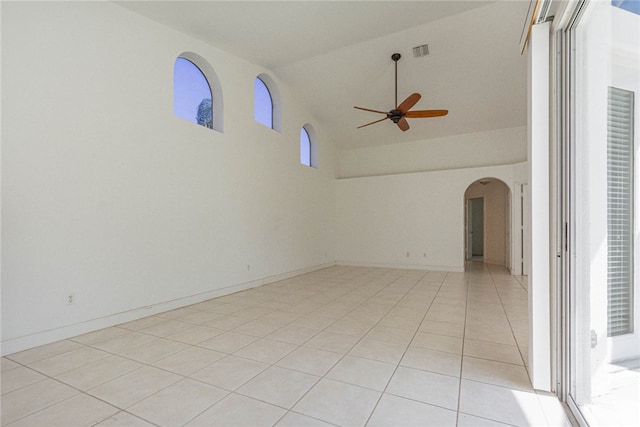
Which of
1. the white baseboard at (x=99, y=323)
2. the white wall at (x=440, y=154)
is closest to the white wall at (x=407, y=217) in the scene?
the white wall at (x=440, y=154)

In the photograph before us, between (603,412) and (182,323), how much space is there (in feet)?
10.9

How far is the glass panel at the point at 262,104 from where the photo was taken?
5.30m

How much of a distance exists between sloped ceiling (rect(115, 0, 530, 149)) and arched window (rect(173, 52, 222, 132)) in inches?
15.4

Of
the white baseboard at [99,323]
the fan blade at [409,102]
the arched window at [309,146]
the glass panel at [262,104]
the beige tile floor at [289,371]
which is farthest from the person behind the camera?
the arched window at [309,146]

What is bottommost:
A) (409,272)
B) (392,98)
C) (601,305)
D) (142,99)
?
(409,272)

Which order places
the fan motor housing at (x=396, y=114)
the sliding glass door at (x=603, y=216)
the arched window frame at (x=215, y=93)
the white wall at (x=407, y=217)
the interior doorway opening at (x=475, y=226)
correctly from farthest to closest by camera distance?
the interior doorway opening at (x=475, y=226) < the white wall at (x=407, y=217) < the fan motor housing at (x=396, y=114) < the arched window frame at (x=215, y=93) < the sliding glass door at (x=603, y=216)

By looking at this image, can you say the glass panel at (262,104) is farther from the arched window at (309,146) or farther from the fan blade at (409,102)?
the fan blade at (409,102)

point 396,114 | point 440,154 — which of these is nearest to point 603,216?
point 396,114

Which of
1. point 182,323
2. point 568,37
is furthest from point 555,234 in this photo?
point 182,323

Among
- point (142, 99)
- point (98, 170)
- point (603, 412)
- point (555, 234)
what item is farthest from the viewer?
point (142, 99)

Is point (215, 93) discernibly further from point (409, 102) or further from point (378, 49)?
point (409, 102)

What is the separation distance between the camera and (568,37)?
1.67 m

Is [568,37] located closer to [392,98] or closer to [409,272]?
[392,98]

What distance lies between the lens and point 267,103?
5699mm
